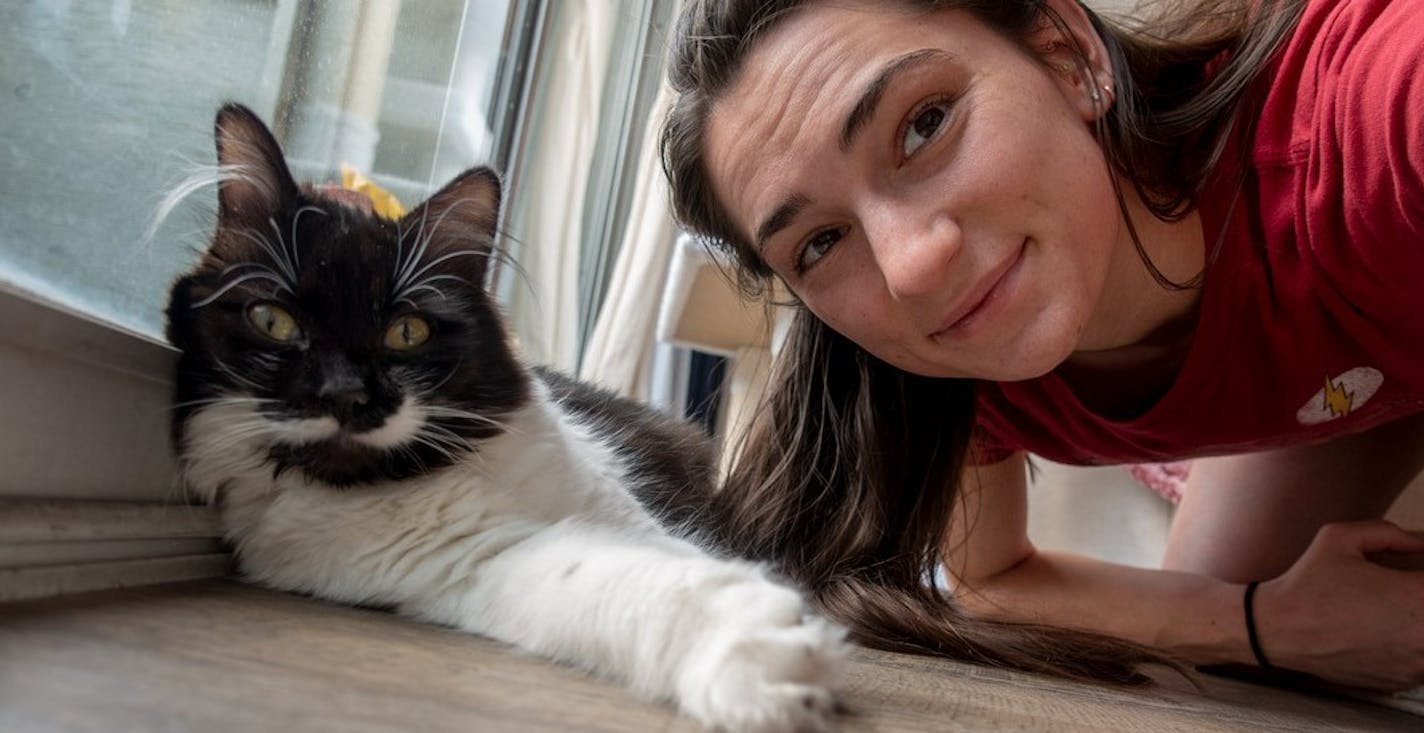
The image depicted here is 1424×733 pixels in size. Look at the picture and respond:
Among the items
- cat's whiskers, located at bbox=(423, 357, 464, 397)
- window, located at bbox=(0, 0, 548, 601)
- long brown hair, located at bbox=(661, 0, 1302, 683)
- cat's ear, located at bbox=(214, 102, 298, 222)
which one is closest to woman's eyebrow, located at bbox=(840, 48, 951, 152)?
long brown hair, located at bbox=(661, 0, 1302, 683)

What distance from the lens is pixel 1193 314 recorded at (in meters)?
1.23

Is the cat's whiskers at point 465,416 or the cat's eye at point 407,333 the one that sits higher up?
the cat's eye at point 407,333

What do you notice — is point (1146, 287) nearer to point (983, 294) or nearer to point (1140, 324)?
point (1140, 324)

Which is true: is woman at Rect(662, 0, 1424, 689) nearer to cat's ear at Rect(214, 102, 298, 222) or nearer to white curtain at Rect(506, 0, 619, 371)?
cat's ear at Rect(214, 102, 298, 222)

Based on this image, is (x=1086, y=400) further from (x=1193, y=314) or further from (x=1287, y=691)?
(x=1287, y=691)

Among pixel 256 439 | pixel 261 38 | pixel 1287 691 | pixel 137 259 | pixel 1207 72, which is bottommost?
pixel 1287 691

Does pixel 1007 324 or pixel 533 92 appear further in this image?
pixel 533 92

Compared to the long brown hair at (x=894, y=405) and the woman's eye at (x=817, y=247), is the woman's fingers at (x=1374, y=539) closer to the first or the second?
the long brown hair at (x=894, y=405)

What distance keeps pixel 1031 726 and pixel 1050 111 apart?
606 mm

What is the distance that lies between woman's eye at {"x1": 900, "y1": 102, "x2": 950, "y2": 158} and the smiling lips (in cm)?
15

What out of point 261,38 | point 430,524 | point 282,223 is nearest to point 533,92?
point 261,38

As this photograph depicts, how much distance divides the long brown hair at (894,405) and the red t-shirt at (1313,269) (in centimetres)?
6

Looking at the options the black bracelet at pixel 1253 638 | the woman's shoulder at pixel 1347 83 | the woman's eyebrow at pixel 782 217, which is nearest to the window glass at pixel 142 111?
the woman's eyebrow at pixel 782 217

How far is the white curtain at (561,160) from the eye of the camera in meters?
2.27
